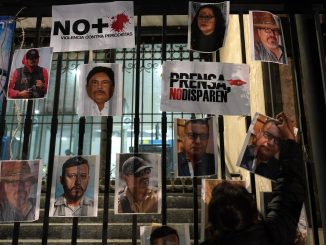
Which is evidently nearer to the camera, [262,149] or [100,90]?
[262,149]

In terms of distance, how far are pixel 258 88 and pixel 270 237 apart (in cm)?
208

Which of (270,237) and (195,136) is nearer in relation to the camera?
(270,237)

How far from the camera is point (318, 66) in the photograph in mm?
2150

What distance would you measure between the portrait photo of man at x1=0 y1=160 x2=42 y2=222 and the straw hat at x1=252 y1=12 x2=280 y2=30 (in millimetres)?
1407

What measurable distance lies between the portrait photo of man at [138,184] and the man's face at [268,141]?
0.52 meters

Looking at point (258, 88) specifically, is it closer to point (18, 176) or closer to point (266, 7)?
point (266, 7)

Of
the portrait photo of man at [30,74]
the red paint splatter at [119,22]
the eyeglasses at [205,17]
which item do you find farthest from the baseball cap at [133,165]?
the eyeglasses at [205,17]

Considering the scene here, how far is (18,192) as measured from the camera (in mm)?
1923

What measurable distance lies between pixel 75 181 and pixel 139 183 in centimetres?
33

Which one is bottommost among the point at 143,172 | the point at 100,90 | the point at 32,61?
the point at 143,172

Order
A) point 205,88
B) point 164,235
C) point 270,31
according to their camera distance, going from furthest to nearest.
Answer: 1. point 270,31
2. point 205,88
3. point 164,235

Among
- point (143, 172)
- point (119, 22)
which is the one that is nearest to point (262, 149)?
point (143, 172)

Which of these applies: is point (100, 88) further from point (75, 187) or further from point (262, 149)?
point (262, 149)

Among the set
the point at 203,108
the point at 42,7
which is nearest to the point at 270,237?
the point at 203,108
